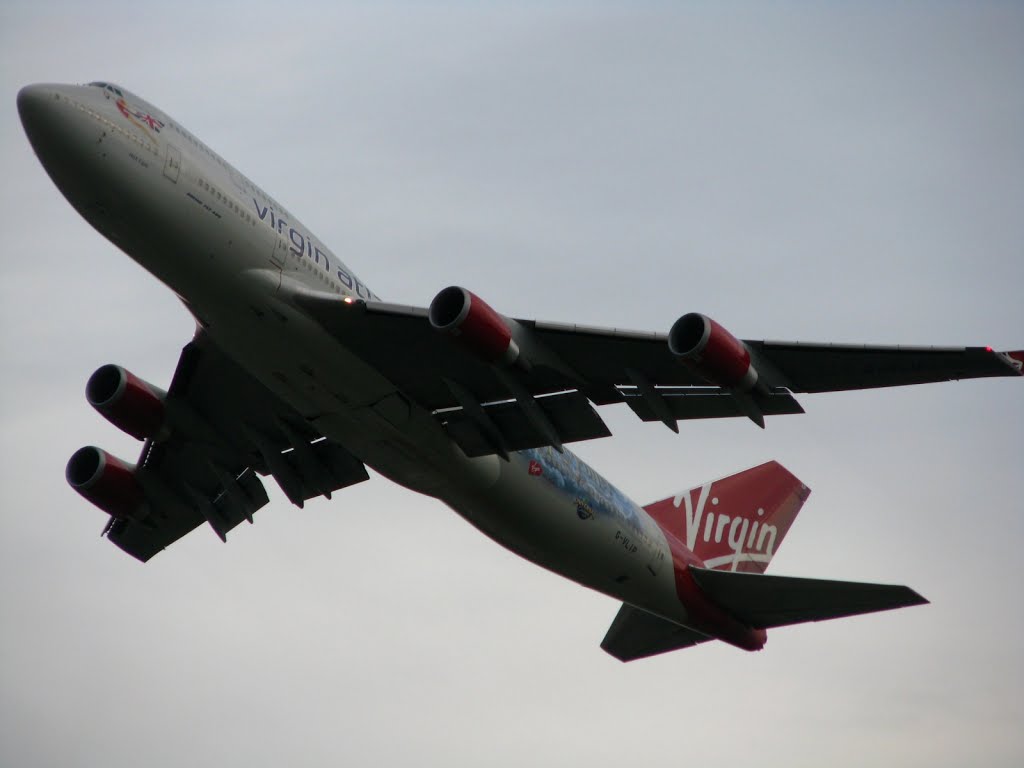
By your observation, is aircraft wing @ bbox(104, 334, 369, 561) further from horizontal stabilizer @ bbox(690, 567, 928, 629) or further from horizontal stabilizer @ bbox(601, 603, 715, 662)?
horizontal stabilizer @ bbox(690, 567, 928, 629)

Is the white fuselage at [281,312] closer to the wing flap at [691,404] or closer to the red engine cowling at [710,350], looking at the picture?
the wing flap at [691,404]

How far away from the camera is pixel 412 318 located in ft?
83.9

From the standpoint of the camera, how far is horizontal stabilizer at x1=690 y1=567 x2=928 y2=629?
29281 millimetres

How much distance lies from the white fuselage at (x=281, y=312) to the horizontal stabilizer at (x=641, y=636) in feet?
10.2

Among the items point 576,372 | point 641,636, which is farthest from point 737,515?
point 576,372

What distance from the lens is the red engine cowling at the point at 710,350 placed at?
917 inches

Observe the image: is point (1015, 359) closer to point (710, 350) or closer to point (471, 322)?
point (710, 350)

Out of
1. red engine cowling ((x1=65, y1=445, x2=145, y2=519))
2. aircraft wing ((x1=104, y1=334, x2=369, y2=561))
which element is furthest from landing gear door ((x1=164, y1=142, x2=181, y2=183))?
red engine cowling ((x1=65, y1=445, x2=145, y2=519))

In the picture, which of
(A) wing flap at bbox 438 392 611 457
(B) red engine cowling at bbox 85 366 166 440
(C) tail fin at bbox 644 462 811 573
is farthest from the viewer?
(C) tail fin at bbox 644 462 811 573

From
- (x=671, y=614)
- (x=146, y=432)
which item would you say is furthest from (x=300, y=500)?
(x=671, y=614)

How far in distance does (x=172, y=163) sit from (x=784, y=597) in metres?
17.5

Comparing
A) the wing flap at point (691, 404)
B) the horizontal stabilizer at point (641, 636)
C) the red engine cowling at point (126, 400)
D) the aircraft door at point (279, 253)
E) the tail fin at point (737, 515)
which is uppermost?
the tail fin at point (737, 515)

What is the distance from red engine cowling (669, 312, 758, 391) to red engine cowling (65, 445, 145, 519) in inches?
633

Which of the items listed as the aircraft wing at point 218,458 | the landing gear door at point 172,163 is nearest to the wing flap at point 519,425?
the aircraft wing at point 218,458
